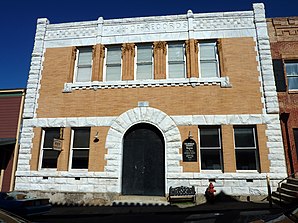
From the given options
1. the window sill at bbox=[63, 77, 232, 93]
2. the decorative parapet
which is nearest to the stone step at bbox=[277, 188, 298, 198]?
the decorative parapet

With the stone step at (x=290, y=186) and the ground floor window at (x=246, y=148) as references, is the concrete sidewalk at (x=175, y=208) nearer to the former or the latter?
the stone step at (x=290, y=186)

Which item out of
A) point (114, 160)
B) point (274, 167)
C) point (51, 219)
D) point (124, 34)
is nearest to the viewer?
point (51, 219)

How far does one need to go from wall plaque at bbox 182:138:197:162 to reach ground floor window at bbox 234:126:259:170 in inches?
80.2

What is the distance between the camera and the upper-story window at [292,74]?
1299 centimetres

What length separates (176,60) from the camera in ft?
44.8

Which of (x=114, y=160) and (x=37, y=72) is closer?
(x=114, y=160)

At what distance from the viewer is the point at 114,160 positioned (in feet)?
40.1

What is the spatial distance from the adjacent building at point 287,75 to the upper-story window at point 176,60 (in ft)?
15.7

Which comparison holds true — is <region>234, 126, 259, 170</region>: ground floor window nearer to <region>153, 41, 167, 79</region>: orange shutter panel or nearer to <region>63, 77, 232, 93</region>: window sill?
<region>63, 77, 232, 93</region>: window sill

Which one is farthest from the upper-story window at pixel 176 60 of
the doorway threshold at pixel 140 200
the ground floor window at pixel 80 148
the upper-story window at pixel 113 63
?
the doorway threshold at pixel 140 200

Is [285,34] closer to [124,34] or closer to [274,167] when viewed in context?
[274,167]

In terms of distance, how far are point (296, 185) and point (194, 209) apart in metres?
4.11

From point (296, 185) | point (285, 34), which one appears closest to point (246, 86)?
point (285, 34)

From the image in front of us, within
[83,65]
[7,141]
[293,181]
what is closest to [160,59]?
[83,65]
